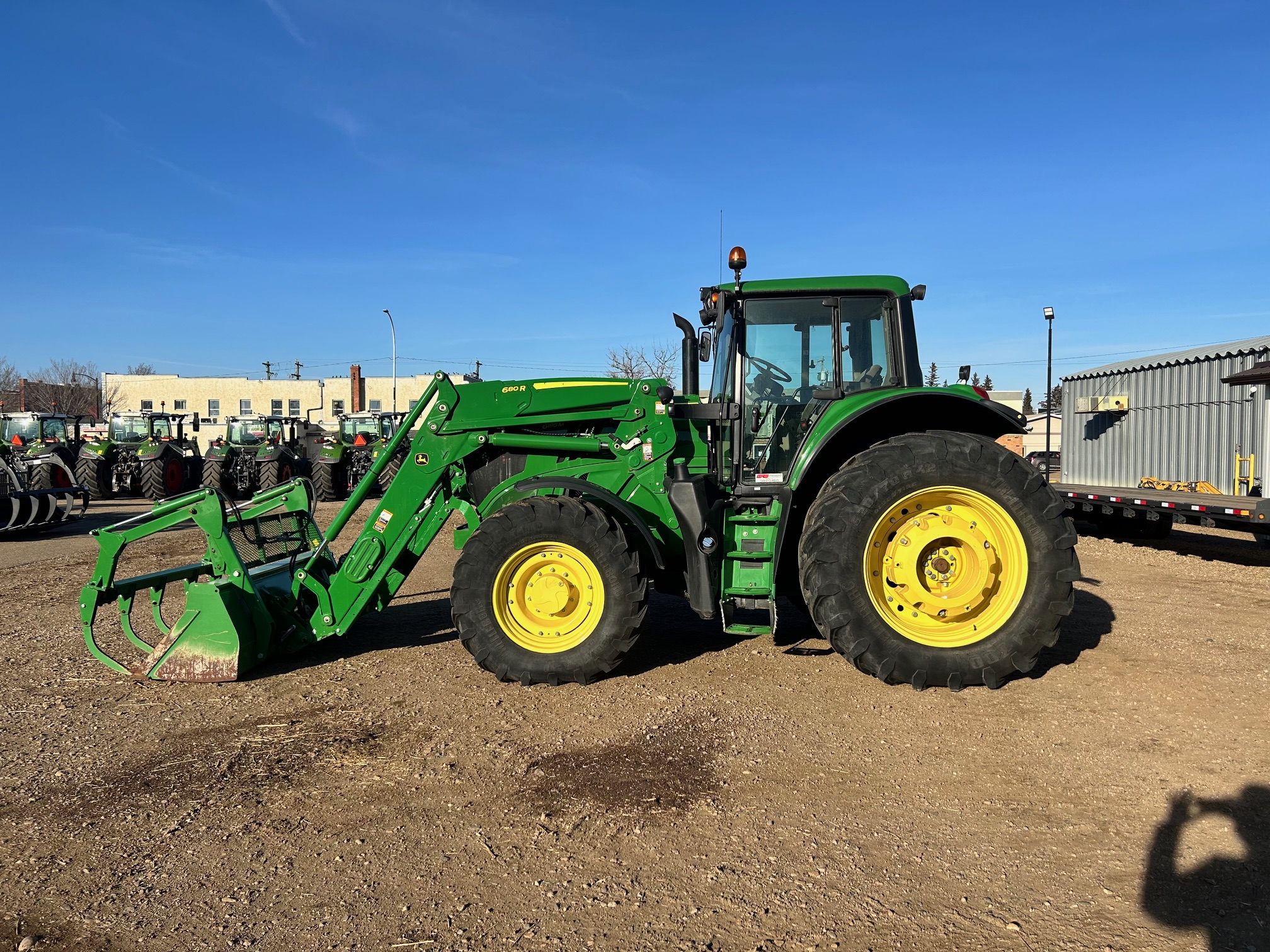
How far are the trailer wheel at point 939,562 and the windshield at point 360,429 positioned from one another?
60.2 feet

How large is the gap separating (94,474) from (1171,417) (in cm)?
2105

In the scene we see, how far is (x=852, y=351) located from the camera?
17.0ft

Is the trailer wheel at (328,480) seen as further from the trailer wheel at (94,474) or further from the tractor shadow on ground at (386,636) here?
the tractor shadow on ground at (386,636)

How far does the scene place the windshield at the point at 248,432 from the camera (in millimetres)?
21297

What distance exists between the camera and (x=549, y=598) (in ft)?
15.2

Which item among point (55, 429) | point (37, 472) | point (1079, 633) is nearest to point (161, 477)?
point (37, 472)

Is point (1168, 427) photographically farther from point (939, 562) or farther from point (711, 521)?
point (711, 521)

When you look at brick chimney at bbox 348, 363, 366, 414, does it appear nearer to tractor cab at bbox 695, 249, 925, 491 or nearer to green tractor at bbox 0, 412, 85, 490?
green tractor at bbox 0, 412, 85, 490

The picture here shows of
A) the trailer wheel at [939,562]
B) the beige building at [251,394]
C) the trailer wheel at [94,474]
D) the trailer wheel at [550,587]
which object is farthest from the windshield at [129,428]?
the beige building at [251,394]

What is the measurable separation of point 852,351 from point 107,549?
4.58m

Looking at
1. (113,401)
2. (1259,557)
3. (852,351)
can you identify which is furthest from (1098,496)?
(113,401)

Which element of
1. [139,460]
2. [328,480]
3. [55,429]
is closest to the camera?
[328,480]

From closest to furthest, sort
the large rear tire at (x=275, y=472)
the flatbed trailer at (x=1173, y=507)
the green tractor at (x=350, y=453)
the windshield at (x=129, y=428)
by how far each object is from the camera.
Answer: the flatbed trailer at (x=1173, y=507)
the large rear tire at (x=275, y=472)
the green tractor at (x=350, y=453)
the windshield at (x=129, y=428)

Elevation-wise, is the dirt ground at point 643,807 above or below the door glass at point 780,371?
below
